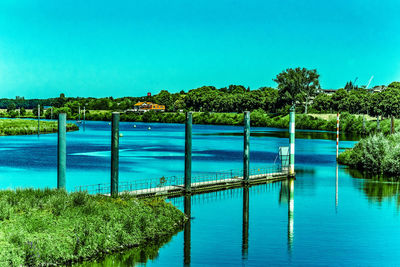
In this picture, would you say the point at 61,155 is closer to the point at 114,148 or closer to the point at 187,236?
the point at 114,148

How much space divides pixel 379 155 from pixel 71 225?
4391 cm

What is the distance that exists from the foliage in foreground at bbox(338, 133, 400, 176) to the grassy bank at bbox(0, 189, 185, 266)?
34216mm

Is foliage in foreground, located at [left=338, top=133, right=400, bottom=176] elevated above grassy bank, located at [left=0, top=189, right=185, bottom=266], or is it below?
above

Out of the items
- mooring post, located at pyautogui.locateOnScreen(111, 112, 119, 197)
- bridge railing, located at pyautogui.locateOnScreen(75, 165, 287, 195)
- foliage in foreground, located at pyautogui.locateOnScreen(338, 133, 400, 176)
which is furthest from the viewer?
foliage in foreground, located at pyautogui.locateOnScreen(338, 133, 400, 176)

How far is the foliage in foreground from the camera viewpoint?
A: 56969 mm

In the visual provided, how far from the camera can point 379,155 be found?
59750 mm

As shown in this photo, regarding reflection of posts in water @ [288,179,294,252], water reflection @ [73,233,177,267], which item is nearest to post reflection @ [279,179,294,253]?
reflection of posts in water @ [288,179,294,252]

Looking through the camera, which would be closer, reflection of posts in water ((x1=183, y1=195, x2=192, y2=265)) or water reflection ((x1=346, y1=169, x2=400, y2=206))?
reflection of posts in water ((x1=183, y1=195, x2=192, y2=265))

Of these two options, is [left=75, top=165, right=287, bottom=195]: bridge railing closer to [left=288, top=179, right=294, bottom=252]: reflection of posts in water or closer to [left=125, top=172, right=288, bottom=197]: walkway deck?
[left=125, top=172, right=288, bottom=197]: walkway deck

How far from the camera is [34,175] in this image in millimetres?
60844

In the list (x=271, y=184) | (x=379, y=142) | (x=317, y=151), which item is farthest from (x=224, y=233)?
(x=317, y=151)

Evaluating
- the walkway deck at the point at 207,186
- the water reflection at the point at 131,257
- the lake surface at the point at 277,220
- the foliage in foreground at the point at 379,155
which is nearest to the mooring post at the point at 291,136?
the walkway deck at the point at 207,186

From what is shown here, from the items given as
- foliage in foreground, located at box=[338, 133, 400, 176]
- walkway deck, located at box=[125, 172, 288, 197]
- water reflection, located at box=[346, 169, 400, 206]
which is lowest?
water reflection, located at box=[346, 169, 400, 206]

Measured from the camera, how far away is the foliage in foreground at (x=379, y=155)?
56969 mm
